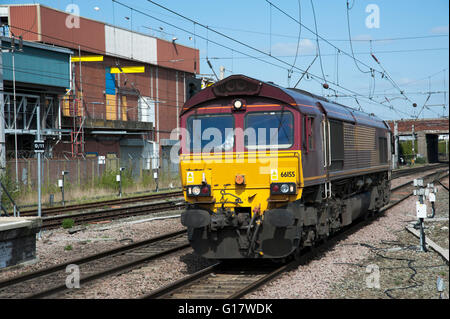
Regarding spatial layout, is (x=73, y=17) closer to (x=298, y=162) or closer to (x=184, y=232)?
(x=184, y=232)

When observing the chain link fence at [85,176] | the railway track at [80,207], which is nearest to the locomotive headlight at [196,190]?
the railway track at [80,207]

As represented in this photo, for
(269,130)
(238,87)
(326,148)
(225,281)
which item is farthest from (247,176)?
(326,148)

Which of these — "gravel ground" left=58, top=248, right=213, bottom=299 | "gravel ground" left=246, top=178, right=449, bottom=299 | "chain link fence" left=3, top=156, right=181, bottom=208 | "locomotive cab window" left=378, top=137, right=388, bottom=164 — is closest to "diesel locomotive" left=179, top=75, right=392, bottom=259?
"gravel ground" left=246, top=178, right=449, bottom=299

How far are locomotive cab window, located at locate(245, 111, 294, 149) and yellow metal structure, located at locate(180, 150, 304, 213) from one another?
7.3 inches

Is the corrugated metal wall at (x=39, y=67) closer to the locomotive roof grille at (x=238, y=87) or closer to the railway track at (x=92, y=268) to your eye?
the railway track at (x=92, y=268)

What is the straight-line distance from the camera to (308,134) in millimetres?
10750

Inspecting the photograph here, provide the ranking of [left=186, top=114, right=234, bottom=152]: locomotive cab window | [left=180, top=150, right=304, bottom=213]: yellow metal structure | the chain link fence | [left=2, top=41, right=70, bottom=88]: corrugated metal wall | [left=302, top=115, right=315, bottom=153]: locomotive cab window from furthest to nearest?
1. [left=2, top=41, right=70, bottom=88]: corrugated metal wall
2. the chain link fence
3. [left=186, top=114, right=234, bottom=152]: locomotive cab window
4. [left=302, top=115, right=315, bottom=153]: locomotive cab window
5. [left=180, top=150, right=304, bottom=213]: yellow metal structure

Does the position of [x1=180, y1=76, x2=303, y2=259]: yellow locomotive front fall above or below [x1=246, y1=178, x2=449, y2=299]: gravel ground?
above

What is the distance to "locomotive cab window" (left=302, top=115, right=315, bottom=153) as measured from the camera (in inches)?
416

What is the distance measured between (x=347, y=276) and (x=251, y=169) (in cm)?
256

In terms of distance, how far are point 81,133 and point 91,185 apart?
6.73m

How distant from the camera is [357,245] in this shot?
13031mm

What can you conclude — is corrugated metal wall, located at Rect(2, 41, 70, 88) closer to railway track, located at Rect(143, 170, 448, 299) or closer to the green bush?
the green bush

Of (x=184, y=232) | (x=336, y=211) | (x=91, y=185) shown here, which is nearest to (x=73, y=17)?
(x=91, y=185)
